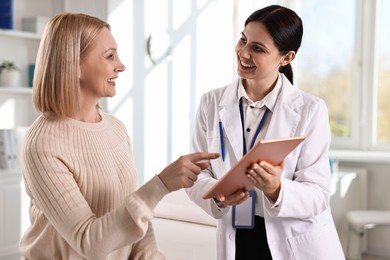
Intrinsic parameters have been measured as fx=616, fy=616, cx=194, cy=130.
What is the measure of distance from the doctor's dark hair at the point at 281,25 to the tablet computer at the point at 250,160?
44 centimetres

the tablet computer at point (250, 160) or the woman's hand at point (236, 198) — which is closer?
the tablet computer at point (250, 160)

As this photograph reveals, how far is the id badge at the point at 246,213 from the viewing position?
6.26ft

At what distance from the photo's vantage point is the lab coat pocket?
1935 mm

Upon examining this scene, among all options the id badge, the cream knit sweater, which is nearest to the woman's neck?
the id badge

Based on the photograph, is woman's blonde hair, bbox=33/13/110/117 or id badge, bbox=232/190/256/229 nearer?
woman's blonde hair, bbox=33/13/110/117

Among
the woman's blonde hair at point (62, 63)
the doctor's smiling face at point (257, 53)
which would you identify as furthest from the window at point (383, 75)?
the woman's blonde hair at point (62, 63)

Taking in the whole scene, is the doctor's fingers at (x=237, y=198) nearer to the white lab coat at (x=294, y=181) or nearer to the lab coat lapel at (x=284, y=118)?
the white lab coat at (x=294, y=181)

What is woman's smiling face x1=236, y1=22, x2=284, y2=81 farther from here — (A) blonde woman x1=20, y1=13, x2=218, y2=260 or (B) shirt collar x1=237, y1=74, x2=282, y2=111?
(A) blonde woman x1=20, y1=13, x2=218, y2=260

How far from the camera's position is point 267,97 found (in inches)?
79.2

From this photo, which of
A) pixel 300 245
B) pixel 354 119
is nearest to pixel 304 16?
pixel 354 119

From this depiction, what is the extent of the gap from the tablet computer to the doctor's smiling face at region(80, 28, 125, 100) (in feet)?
1.23

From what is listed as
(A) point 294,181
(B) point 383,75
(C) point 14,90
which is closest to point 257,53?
(A) point 294,181

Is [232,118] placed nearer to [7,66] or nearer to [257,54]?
[257,54]

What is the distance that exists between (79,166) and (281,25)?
84 cm
